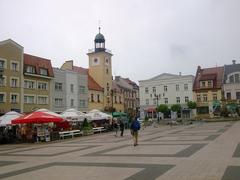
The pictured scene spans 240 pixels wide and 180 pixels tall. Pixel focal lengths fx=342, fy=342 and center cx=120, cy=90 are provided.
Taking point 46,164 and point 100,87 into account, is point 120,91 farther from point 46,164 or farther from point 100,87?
point 46,164

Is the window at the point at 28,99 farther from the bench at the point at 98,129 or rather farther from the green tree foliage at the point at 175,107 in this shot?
the green tree foliage at the point at 175,107

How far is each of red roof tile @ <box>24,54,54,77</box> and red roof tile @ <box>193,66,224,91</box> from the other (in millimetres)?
32354

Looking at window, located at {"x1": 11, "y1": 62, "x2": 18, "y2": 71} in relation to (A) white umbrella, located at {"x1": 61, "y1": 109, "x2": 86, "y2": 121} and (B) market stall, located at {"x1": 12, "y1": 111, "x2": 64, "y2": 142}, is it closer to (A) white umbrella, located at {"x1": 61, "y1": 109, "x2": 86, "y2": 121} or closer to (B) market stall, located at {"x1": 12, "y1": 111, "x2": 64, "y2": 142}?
(A) white umbrella, located at {"x1": 61, "y1": 109, "x2": 86, "y2": 121}

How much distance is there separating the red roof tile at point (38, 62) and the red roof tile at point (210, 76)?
3235cm

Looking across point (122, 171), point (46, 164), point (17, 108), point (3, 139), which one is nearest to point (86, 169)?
point (122, 171)

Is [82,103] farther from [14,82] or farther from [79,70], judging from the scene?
[14,82]

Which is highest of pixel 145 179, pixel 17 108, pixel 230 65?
pixel 230 65

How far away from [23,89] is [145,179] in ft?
136

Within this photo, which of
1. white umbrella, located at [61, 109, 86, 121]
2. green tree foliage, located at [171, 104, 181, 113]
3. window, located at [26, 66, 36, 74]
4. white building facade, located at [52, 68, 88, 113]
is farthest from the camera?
green tree foliage, located at [171, 104, 181, 113]

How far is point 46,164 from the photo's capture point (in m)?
13.7

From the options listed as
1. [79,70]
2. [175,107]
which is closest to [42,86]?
[79,70]

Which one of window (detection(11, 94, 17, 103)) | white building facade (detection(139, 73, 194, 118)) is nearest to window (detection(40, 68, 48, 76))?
window (detection(11, 94, 17, 103))

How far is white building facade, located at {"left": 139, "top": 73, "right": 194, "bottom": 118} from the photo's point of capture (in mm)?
73938

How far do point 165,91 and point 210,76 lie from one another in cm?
1077
